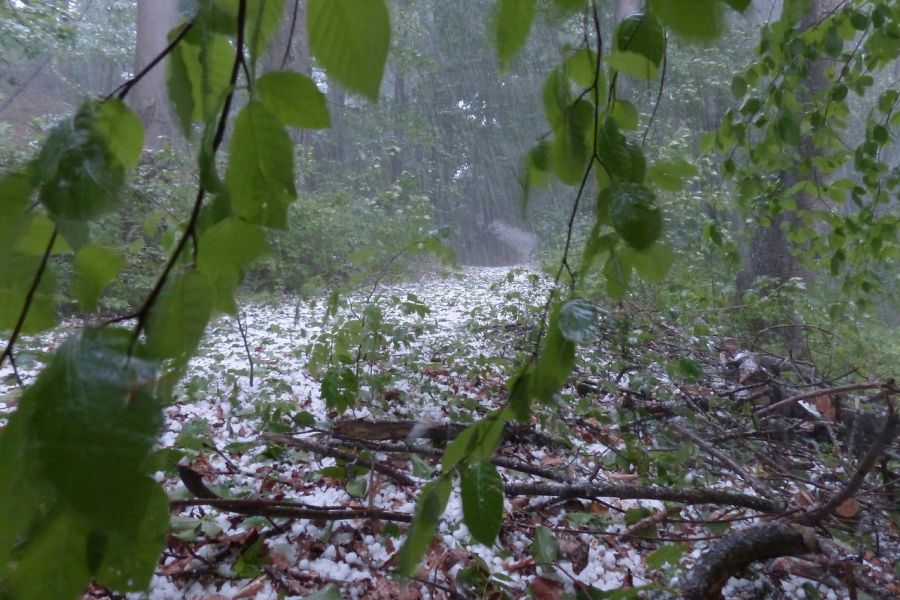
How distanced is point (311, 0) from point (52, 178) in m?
0.15

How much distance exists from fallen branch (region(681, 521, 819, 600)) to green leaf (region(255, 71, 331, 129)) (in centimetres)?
85

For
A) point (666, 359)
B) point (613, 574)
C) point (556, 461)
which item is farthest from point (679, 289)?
point (613, 574)

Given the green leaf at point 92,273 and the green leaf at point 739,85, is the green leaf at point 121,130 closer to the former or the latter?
the green leaf at point 92,273

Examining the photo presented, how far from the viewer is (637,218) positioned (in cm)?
34

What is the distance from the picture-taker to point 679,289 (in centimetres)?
277

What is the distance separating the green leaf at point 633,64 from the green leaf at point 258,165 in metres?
0.31

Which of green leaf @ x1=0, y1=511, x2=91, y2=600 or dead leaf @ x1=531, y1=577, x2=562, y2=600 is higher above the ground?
dead leaf @ x1=531, y1=577, x2=562, y2=600

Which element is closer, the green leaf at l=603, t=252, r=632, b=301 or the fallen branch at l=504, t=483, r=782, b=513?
the green leaf at l=603, t=252, r=632, b=301

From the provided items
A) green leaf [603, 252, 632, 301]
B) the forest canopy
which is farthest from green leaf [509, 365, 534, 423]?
green leaf [603, 252, 632, 301]

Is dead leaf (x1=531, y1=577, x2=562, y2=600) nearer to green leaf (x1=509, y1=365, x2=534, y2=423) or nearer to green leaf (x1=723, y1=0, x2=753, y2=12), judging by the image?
green leaf (x1=509, y1=365, x2=534, y2=423)

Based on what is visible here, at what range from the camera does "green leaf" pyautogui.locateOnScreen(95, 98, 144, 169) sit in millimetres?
299

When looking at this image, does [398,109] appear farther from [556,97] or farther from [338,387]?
[556,97]

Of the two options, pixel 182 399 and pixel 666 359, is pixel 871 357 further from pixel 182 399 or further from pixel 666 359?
pixel 182 399

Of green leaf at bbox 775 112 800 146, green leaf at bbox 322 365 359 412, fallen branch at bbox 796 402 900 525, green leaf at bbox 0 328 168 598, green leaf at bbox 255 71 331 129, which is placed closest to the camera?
green leaf at bbox 0 328 168 598
